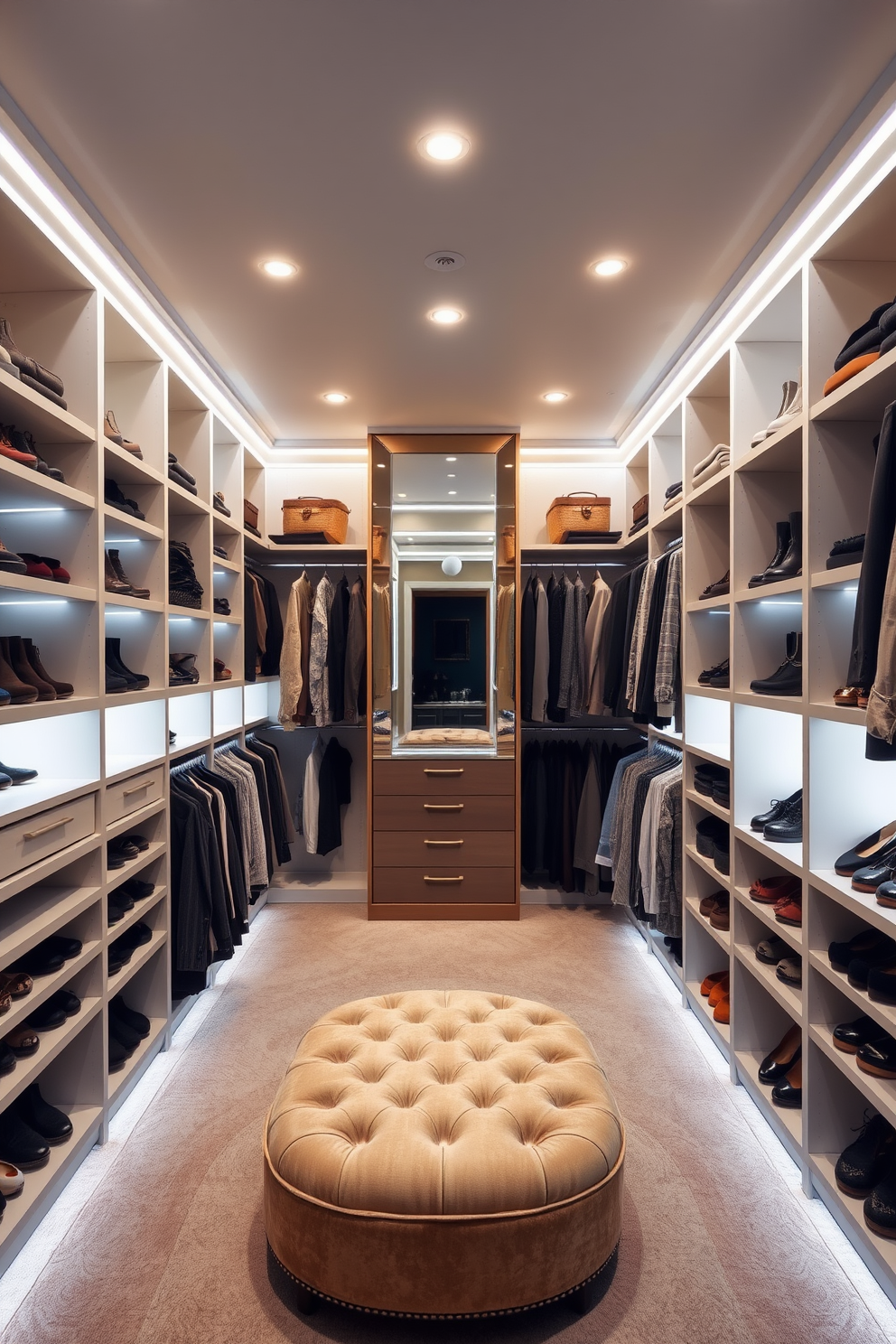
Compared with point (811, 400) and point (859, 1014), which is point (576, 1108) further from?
point (811, 400)

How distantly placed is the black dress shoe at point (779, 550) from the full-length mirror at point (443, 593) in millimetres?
1917

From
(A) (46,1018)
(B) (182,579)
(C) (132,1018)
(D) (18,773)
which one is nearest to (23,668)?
(D) (18,773)

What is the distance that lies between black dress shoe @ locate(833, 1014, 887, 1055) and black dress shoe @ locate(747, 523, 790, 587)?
47.7 inches

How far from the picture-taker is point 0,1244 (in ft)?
5.40

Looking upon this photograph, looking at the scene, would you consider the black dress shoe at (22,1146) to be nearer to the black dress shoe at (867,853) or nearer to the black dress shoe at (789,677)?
the black dress shoe at (867,853)

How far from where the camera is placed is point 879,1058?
169cm

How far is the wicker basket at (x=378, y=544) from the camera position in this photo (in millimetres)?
4238

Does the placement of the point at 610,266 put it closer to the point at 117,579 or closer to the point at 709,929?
the point at 117,579

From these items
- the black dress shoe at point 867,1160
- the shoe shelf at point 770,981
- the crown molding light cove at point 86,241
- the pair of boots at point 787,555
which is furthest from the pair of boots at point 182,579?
the black dress shoe at point 867,1160

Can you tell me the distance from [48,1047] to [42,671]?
0.95m

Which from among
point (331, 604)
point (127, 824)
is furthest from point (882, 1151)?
point (331, 604)

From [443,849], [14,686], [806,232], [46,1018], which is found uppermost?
[806,232]

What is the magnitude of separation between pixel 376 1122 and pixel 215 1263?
0.55 m

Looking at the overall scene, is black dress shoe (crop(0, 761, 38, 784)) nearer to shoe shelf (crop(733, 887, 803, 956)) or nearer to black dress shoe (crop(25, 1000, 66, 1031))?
black dress shoe (crop(25, 1000, 66, 1031))
